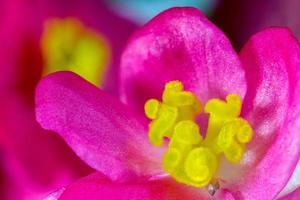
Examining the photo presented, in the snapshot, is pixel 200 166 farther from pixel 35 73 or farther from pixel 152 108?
pixel 35 73

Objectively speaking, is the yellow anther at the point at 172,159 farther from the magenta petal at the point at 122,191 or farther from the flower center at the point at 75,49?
the flower center at the point at 75,49

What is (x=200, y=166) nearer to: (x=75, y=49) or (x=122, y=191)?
(x=122, y=191)

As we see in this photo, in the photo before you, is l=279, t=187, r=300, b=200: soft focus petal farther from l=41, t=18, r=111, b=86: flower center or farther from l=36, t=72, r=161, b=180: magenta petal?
l=41, t=18, r=111, b=86: flower center

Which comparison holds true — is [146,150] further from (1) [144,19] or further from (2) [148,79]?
(1) [144,19]

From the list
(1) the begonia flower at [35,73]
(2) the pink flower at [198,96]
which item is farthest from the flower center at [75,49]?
(2) the pink flower at [198,96]

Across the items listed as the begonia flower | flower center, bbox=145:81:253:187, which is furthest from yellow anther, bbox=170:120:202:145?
the begonia flower

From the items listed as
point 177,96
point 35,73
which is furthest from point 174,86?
point 35,73

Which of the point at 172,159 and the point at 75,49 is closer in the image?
the point at 172,159
